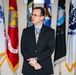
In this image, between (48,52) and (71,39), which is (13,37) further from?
(48,52)

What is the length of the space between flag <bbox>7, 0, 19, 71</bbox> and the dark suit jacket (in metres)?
1.17

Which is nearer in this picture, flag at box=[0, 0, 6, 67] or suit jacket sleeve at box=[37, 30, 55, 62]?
suit jacket sleeve at box=[37, 30, 55, 62]

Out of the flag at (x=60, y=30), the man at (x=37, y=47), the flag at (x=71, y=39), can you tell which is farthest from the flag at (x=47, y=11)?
Result: the man at (x=37, y=47)

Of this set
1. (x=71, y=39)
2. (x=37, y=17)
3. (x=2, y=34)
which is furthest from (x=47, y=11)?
(x=37, y=17)

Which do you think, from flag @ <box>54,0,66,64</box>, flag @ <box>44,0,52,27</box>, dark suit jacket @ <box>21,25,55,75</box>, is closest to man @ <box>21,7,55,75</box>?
Answer: dark suit jacket @ <box>21,25,55,75</box>

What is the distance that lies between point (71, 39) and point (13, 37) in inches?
44.1

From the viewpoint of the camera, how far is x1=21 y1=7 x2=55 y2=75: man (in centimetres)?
242

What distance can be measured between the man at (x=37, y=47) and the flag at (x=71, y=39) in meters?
1.27

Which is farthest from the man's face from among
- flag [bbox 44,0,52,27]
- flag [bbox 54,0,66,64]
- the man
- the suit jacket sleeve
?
flag [bbox 54,0,66,64]

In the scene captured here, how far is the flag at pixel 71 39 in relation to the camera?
3582mm

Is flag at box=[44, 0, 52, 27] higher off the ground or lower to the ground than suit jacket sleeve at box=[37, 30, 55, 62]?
higher

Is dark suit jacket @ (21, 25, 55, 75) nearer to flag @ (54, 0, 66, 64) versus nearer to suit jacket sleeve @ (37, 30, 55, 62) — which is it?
suit jacket sleeve @ (37, 30, 55, 62)

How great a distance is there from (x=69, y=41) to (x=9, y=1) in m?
1.39

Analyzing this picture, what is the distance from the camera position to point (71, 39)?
12.0ft
